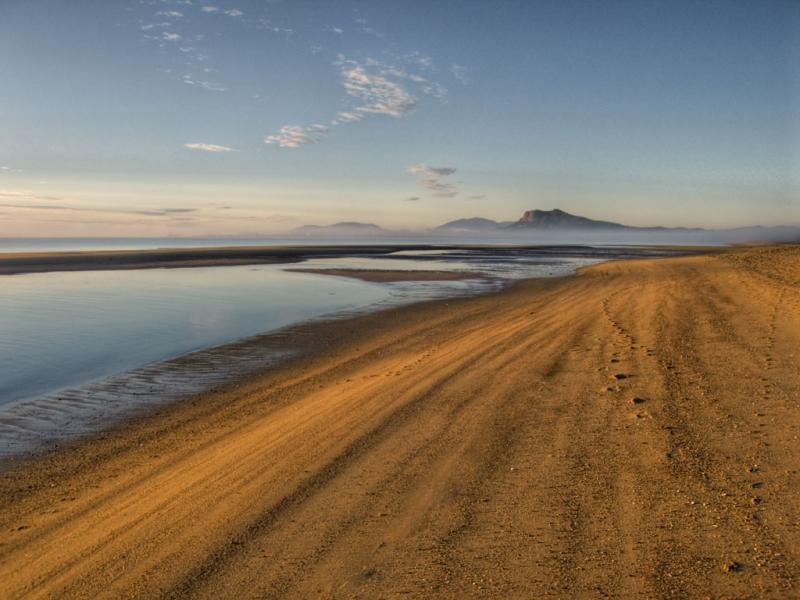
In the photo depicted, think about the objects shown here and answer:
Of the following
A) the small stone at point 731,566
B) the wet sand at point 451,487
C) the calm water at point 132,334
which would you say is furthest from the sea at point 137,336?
the small stone at point 731,566

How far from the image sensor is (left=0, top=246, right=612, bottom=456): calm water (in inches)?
409

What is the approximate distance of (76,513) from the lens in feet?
18.9

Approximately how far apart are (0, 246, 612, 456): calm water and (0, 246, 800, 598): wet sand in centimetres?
165

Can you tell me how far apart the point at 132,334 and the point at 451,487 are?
15452 millimetres

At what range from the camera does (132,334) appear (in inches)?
701

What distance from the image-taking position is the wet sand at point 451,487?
13.7 feet

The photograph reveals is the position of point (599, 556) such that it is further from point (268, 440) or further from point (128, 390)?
point (128, 390)

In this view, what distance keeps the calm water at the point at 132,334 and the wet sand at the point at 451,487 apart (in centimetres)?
165

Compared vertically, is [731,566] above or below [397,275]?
below

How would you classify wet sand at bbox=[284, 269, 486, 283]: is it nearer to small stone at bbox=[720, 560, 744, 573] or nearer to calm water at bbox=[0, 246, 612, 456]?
calm water at bbox=[0, 246, 612, 456]

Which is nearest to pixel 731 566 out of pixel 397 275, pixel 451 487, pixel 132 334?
pixel 451 487

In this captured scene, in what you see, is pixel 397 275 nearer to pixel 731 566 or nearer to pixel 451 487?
pixel 451 487

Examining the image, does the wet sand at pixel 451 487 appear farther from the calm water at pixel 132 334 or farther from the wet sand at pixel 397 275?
the wet sand at pixel 397 275

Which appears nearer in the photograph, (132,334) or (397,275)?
(132,334)
